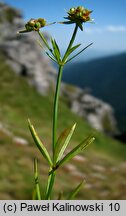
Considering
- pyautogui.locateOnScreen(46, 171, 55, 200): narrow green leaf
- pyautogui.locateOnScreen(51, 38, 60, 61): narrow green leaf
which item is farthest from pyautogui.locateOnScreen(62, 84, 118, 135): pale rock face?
pyautogui.locateOnScreen(46, 171, 55, 200): narrow green leaf

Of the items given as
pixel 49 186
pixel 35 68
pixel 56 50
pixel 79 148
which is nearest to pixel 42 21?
pixel 56 50

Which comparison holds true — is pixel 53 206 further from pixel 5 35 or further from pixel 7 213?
pixel 5 35

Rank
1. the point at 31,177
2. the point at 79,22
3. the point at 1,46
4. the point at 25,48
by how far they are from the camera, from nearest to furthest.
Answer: the point at 79,22
the point at 31,177
the point at 1,46
the point at 25,48

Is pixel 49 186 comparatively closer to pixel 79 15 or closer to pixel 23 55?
pixel 79 15

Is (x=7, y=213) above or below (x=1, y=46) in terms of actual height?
below

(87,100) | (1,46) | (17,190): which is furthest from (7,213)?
(87,100)

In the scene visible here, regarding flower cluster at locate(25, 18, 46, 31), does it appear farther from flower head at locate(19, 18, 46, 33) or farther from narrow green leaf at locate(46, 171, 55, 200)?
narrow green leaf at locate(46, 171, 55, 200)
